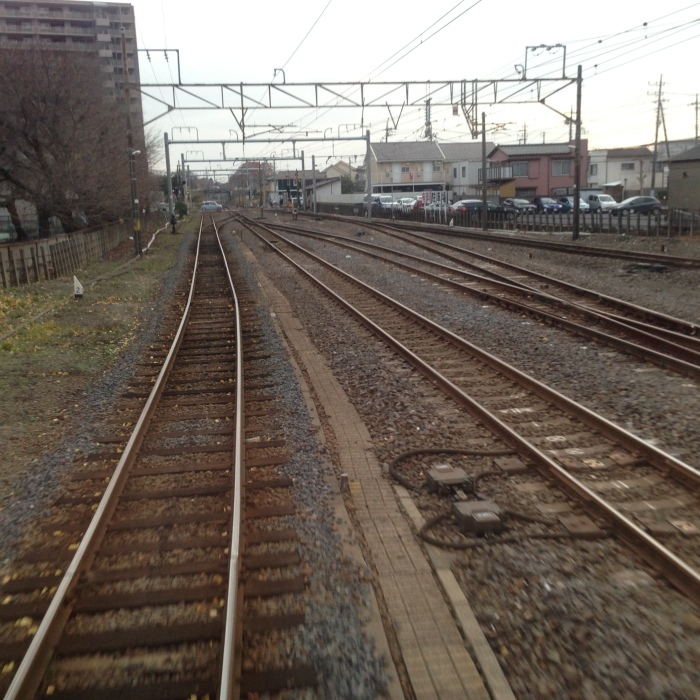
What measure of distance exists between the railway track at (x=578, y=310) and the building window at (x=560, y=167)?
1834 inches

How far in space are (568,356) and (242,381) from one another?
449cm

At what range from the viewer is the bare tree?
2966cm

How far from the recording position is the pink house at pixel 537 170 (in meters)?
64.4

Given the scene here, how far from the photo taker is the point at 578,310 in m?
12.8

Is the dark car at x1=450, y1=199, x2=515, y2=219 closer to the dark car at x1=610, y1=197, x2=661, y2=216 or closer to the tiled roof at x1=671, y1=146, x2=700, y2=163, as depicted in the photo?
the dark car at x1=610, y1=197, x2=661, y2=216

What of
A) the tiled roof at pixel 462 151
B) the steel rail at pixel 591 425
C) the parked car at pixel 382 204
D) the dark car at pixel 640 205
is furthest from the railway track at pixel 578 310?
the tiled roof at pixel 462 151

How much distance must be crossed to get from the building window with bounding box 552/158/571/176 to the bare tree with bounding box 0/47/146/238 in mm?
43773

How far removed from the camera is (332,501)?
5.48 metres

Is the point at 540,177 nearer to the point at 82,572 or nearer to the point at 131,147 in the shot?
the point at 131,147

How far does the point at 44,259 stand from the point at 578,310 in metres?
17.3

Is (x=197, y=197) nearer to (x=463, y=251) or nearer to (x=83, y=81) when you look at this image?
(x=83, y=81)

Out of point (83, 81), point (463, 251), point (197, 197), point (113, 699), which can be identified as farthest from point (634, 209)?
point (197, 197)

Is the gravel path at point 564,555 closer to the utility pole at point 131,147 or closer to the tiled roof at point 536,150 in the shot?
the utility pole at point 131,147

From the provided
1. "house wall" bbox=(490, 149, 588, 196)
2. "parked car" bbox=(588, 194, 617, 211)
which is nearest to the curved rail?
"parked car" bbox=(588, 194, 617, 211)
